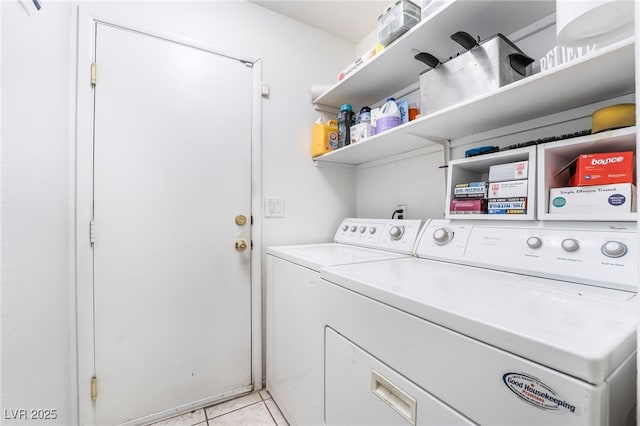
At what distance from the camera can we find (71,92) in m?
1.35

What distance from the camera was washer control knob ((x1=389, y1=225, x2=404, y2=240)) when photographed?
1.47 m

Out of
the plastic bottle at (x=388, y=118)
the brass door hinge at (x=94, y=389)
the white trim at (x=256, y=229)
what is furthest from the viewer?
the white trim at (x=256, y=229)

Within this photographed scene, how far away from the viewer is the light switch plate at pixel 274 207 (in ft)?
6.10

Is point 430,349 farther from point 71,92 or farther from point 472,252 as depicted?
point 71,92

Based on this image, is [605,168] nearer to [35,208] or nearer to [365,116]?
[365,116]

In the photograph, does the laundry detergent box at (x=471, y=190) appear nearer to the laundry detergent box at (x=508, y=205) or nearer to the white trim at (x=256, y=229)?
the laundry detergent box at (x=508, y=205)

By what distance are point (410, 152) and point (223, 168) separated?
1216 mm

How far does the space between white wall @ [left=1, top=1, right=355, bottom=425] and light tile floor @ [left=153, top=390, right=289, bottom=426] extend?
1.83 feet

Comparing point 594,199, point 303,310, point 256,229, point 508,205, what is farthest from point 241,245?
point 594,199

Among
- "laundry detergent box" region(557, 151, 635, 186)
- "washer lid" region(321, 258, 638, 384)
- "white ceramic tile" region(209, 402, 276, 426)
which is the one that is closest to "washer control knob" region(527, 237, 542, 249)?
"washer lid" region(321, 258, 638, 384)

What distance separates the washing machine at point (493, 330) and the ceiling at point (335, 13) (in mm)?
1637

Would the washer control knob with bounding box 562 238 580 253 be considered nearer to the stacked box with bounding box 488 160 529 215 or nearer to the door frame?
the stacked box with bounding box 488 160 529 215

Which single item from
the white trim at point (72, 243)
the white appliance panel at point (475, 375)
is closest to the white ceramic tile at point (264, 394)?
the white trim at point (72, 243)

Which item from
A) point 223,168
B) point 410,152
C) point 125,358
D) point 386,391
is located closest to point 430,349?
point 386,391
